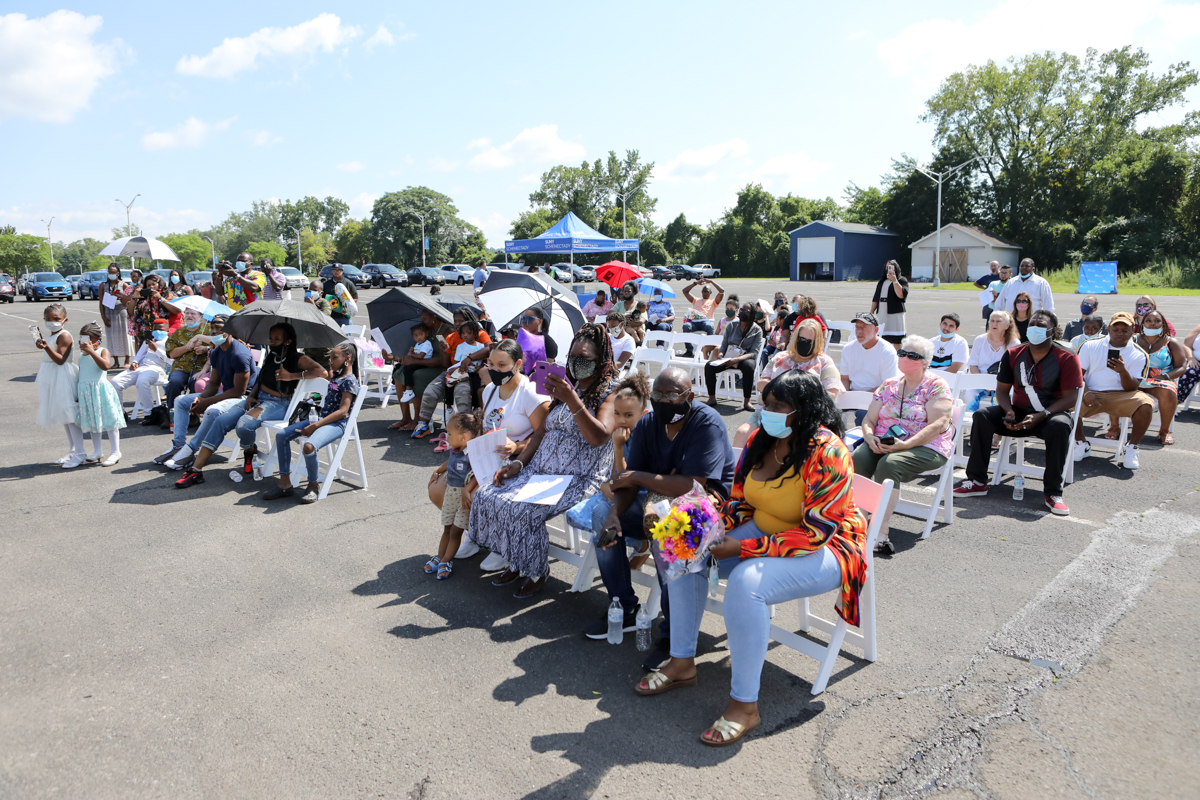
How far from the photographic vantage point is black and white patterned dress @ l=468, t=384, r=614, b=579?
4.61m

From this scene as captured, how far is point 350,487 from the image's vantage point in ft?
23.4

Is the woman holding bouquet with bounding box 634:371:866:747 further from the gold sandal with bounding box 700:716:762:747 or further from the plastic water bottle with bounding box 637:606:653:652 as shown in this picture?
the plastic water bottle with bounding box 637:606:653:652

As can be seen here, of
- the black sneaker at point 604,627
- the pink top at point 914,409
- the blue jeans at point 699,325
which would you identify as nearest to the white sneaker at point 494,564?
the black sneaker at point 604,627

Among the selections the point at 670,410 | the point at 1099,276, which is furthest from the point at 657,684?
the point at 1099,276

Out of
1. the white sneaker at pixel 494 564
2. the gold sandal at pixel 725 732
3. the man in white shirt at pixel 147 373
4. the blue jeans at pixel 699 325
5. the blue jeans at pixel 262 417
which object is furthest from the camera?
the blue jeans at pixel 699 325

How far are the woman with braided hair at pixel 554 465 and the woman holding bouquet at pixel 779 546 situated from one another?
117 cm

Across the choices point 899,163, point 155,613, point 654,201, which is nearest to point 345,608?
point 155,613

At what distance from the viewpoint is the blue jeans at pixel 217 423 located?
24.0 ft

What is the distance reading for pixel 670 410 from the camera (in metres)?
3.95

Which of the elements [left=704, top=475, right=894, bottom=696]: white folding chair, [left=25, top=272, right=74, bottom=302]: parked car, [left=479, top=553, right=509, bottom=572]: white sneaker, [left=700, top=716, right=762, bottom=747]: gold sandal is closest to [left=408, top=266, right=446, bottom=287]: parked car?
[left=25, top=272, right=74, bottom=302]: parked car

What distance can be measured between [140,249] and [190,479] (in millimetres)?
15291

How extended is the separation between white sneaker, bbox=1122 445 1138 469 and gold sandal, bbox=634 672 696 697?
5847mm

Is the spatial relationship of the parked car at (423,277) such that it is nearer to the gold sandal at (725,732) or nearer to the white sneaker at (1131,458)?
the white sneaker at (1131,458)

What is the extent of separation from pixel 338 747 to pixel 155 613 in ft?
6.64
